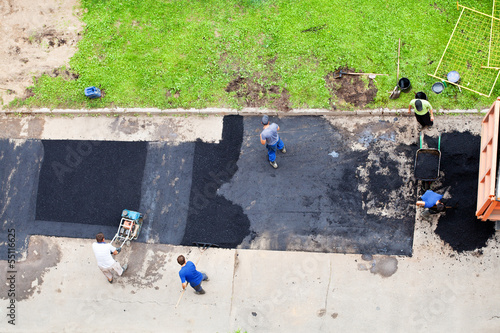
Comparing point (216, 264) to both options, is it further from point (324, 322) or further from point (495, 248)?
point (495, 248)

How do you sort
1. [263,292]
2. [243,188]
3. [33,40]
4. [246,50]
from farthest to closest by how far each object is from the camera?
1. [33,40]
2. [246,50]
3. [243,188]
4. [263,292]

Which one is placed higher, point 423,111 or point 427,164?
point 423,111

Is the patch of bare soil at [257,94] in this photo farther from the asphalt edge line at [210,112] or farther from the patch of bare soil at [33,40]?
the patch of bare soil at [33,40]

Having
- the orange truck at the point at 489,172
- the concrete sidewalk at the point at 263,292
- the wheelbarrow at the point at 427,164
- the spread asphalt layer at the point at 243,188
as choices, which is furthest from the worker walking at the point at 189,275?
the orange truck at the point at 489,172

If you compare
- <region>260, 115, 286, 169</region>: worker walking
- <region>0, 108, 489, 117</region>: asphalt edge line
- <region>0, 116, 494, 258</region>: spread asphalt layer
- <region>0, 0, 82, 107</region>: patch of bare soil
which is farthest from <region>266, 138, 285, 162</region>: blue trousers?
<region>0, 0, 82, 107</region>: patch of bare soil

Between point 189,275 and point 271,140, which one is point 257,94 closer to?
point 271,140

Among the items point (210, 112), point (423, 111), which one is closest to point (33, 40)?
point (210, 112)
